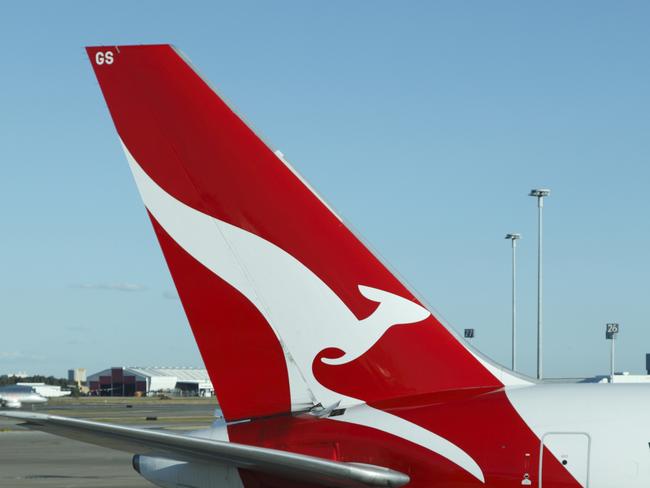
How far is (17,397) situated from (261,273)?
117 metres

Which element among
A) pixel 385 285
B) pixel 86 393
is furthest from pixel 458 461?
pixel 86 393

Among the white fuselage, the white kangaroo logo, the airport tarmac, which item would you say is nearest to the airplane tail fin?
the white kangaroo logo

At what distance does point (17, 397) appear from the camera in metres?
121

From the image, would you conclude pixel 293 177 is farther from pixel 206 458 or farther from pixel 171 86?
pixel 206 458

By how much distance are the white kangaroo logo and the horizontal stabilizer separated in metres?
1.36

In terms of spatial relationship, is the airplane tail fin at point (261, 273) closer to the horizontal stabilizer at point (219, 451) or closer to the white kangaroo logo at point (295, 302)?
the white kangaroo logo at point (295, 302)

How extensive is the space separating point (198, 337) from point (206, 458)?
180cm

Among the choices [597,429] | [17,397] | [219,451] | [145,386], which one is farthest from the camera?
[145,386]

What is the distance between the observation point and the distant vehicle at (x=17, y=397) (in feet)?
396

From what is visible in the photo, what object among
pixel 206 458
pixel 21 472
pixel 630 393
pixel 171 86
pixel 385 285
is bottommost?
pixel 21 472

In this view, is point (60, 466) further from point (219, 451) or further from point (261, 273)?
point (219, 451)

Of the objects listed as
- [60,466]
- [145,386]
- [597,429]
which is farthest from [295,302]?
[145,386]

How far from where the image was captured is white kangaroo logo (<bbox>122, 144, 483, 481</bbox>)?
10.0 m

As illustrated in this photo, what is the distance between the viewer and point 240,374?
33.6 feet
